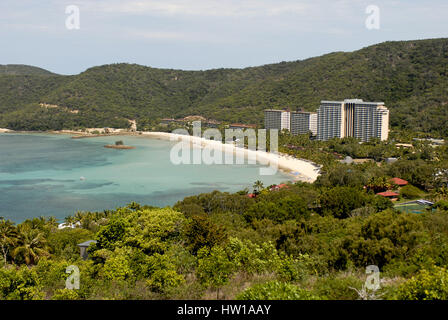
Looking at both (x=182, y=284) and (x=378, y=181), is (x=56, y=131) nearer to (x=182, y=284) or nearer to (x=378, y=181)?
(x=378, y=181)

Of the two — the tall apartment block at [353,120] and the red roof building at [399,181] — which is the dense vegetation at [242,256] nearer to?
the red roof building at [399,181]

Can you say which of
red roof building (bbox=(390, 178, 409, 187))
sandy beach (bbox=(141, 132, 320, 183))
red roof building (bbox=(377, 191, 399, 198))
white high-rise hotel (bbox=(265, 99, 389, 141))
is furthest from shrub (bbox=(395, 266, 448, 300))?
white high-rise hotel (bbox=(265, 99, 389, 141))

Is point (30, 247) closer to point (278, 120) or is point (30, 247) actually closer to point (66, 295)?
point (66, 295)

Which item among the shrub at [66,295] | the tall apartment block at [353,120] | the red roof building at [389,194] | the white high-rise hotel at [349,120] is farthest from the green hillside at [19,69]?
the shrub at [66,295]

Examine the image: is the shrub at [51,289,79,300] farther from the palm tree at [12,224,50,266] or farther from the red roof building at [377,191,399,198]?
the red roof building at [377,191,399,198]

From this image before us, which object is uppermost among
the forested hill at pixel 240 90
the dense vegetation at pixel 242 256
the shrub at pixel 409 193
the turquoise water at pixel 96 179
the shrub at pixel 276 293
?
the forested hill at pixel 240 90

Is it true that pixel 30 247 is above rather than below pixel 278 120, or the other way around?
below

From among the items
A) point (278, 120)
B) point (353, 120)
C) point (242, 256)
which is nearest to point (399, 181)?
point (242, 256)
